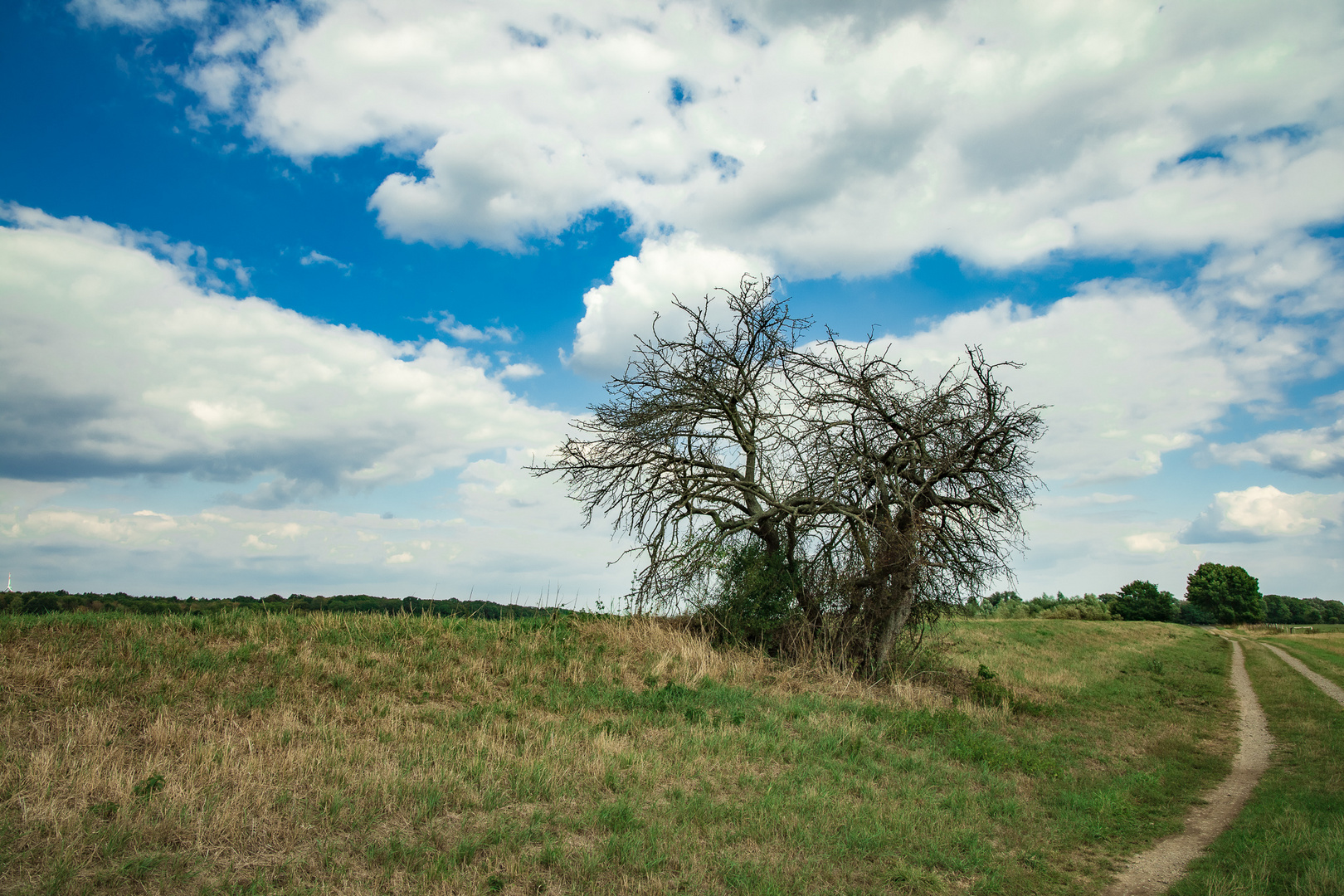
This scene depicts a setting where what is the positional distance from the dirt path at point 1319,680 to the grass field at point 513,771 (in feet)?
23.8

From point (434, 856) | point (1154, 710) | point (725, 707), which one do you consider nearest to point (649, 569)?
point (725, 707)

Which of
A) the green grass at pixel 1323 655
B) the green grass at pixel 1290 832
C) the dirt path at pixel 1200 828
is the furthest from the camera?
the green grass at pixel 1323 655

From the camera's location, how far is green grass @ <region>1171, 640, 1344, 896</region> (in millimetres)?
5543

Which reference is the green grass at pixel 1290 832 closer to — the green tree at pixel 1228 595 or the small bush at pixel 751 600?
the small bush at pixel 751 600

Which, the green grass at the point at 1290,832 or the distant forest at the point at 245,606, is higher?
the distant forest at the point at 245,606

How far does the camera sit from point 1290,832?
680 cm

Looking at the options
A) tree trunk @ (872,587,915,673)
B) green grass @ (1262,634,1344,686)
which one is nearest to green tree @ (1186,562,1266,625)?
green grass @ (1262,634,1344,686)

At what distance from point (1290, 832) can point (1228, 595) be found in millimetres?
98396

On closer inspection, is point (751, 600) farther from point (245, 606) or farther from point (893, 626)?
point (245, 606)

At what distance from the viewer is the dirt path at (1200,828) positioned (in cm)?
604

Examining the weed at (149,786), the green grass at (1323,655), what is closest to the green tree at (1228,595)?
the green grass at (1323,655)

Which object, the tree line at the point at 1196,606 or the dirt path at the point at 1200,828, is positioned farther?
the tree line at the point at 1196,606

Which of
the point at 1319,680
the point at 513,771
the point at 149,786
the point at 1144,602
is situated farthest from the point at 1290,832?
the point at 1144,602

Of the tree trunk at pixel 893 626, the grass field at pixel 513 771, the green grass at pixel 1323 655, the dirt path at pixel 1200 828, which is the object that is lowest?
the green grass at pixel 1323 655
